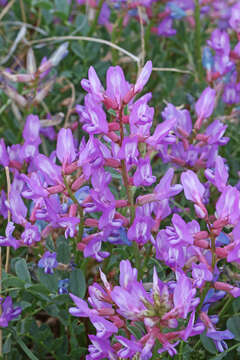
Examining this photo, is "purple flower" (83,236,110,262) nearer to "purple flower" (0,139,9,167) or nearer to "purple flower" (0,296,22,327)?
"purple flower" (0,296,22,327)

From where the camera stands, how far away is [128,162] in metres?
1.14

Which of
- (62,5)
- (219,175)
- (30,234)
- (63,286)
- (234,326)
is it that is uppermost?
(62,5)

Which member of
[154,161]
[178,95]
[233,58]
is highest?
[233,58]

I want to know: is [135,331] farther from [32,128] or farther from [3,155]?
[32,128]

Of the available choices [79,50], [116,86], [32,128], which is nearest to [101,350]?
[116,86]

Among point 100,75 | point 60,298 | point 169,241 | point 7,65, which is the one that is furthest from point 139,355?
point 7,65

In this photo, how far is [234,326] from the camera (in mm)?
1362

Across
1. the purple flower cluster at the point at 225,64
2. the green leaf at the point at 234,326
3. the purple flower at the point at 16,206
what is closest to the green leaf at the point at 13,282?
the purple flower at the point at 16,206

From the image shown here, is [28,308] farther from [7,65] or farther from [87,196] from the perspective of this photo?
[7,65]

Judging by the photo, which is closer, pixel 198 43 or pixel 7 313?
pixel 7 313

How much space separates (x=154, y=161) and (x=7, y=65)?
1.99 ft

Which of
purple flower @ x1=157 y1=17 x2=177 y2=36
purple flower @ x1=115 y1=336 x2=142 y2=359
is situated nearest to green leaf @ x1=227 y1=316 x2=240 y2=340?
purple flower @ x1=115 y1=336 x2=142 y2=359

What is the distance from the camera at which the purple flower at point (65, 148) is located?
124cm

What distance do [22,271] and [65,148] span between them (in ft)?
0.91
